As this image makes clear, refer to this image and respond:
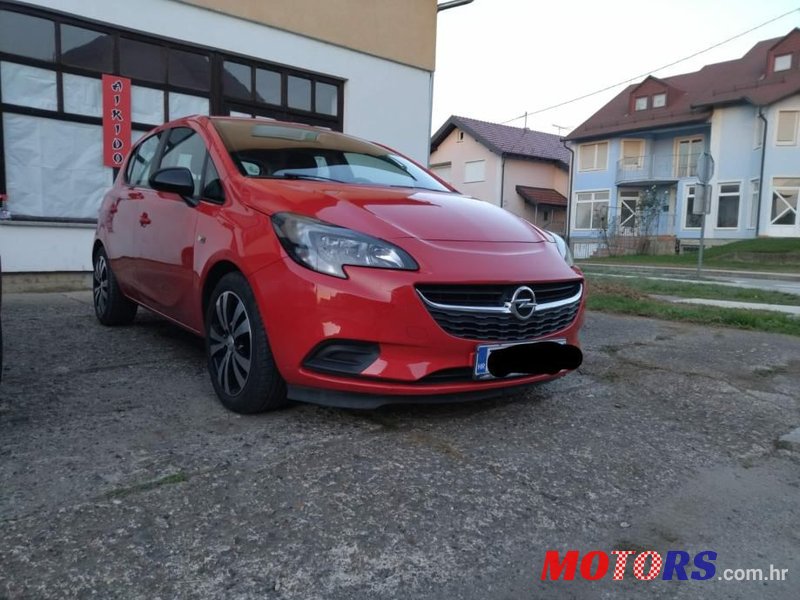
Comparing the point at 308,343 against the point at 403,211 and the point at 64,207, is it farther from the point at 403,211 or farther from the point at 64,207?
the point at 64,207

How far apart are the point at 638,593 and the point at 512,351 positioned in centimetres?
113

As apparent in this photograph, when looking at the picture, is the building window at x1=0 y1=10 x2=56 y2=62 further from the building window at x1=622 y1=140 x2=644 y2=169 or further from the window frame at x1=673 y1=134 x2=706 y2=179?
the building window at x1=622 y1=140 x2=644 y2=169

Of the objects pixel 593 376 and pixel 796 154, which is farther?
pixel 796 154

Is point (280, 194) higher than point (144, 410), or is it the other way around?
point (280, 194)

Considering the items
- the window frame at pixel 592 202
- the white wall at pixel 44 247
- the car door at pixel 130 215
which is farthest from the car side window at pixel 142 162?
the window frame at pixel 592 202

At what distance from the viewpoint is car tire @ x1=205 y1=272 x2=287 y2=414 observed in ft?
8.61

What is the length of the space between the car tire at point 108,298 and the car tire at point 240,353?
1.99 m

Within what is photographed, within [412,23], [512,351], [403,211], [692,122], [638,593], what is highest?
[692,122]

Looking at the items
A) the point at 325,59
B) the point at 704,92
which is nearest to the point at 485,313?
the point at 325,59

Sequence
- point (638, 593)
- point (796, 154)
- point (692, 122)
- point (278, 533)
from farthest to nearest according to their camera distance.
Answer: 1. point (692, 122)
2. point (796, 154)
3. point (278, 533)
4. point (638, 593)

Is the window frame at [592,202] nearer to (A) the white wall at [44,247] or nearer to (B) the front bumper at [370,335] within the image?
(A) the white wall at [44,247]

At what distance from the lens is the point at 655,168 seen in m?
31.2

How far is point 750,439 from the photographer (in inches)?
109

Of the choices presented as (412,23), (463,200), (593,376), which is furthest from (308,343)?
(412,23)
